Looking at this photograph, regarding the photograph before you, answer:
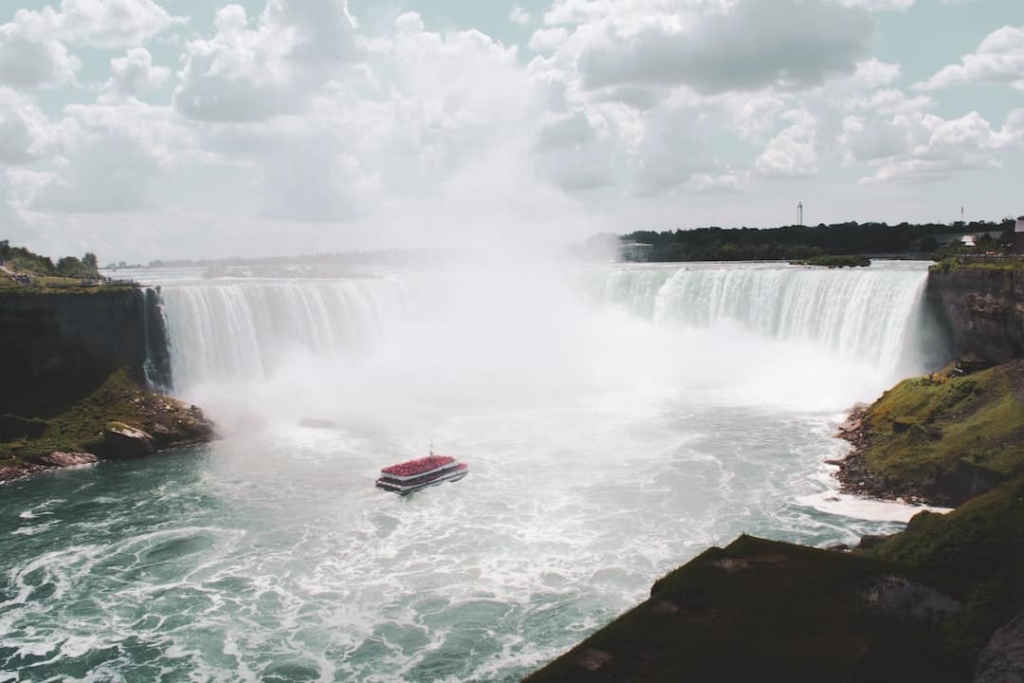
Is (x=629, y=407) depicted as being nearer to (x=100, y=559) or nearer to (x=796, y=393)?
(x=796, y=393)

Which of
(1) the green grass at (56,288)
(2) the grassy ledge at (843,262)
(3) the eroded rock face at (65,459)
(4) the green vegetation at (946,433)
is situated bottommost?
(3) the eroded rock face at (65,459)

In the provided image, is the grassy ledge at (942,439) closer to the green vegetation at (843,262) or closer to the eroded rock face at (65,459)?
the eroded rock face at (65,459)

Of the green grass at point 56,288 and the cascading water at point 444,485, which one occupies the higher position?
the green grass at point 56,288

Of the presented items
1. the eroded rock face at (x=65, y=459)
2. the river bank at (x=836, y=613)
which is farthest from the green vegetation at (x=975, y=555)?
the eroded rock face at (x=65, y=459)

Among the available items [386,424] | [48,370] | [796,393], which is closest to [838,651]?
[386,424]

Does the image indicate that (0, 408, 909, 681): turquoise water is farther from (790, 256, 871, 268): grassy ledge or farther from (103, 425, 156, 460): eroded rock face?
(790, 256, 871, 268): grassy ledge

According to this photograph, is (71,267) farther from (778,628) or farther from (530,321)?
(778,628)
